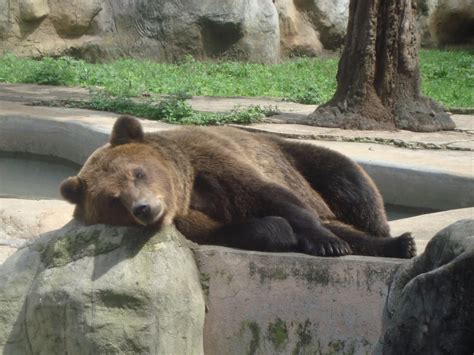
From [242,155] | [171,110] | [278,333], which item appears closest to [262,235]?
[278,333]

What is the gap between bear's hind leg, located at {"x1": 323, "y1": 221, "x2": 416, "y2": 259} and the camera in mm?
4914

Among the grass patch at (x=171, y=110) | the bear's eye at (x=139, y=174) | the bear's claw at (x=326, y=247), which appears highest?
the bear's eye at (x=139, y=174)

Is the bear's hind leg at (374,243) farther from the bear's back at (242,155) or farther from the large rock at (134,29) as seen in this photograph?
the large rock at (134,29)

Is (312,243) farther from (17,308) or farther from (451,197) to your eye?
(451,197)

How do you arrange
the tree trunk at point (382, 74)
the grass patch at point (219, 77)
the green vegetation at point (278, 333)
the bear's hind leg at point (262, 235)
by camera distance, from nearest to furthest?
the green vegetation at point (278, 333)
the bear's hind leg at point (262, 235)
the tree trunk at point (382, 74)
the grass patch at point (219, 77)

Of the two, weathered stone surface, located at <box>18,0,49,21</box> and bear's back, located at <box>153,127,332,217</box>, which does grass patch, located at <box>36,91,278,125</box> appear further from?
weathered stone surface, located at <box>18,0,49,21</box>

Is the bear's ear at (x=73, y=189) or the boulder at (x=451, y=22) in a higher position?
the bear's ear at (x=73, y=189)

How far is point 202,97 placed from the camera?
42.1ft

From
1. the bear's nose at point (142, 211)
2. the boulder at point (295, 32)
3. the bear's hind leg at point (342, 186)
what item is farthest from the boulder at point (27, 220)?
the boulder at point (295, 32)

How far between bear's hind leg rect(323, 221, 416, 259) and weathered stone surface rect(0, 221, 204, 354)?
0.93 metres

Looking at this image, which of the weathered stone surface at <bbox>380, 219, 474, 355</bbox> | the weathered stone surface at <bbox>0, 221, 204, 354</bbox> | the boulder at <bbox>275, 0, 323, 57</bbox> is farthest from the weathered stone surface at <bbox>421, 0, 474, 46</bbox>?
the weathered stone surface at <bbox>380, 219, 474, 355</bbox>

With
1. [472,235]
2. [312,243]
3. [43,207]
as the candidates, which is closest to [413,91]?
[43,207]

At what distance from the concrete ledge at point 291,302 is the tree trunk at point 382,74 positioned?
5728 mm

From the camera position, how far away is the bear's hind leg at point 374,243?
4914mm
